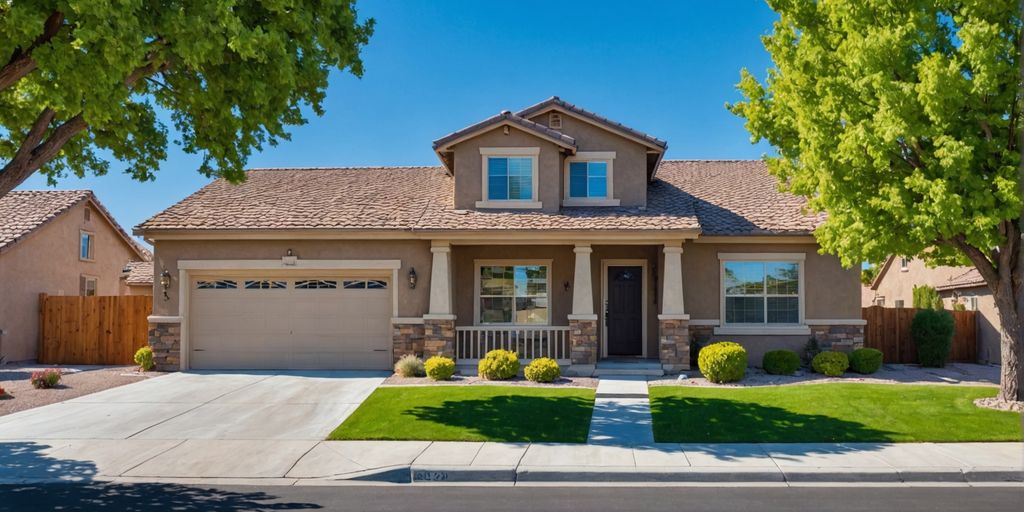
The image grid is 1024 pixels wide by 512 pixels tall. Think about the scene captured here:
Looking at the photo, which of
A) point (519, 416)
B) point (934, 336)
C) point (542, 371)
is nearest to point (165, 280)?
point (542, 371)

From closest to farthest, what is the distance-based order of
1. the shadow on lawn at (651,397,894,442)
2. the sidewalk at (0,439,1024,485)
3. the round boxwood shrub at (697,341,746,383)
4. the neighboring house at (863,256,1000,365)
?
1. the sidewalk at (0,439,1024,485)
2. the shadow on lawn at (651,397,894,442)
3. the round boxwood shrub at (697,341,746,383)
4. the neighboring house at (863,256,1000,365)

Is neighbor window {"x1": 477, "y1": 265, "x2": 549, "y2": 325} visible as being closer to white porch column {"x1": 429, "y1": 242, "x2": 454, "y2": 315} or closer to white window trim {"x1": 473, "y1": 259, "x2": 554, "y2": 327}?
white window trim {"x1": 473, "y1": 259, "x2": 554, "y2": 327}

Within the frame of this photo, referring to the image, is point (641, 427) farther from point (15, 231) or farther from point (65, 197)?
point (65, 197)

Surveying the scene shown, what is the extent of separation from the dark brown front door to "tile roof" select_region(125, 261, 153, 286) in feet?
55.1

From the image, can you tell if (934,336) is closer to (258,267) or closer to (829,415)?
(829,415)

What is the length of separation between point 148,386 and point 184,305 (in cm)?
272

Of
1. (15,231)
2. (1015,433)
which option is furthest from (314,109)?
(15,231)

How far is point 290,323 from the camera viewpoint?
17.3 meters

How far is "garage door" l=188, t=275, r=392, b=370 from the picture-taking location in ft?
56.5

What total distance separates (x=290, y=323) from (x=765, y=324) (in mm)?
11434

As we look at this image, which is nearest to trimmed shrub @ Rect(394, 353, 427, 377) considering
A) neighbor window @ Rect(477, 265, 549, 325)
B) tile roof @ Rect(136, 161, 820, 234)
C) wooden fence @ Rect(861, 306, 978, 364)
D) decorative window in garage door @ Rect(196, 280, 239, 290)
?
neighbor window @ Rect(477, 265, 549, 325)

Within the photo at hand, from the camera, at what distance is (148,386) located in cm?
1516

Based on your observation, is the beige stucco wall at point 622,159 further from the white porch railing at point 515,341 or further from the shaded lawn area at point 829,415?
the shaded lawn area at point 829,415

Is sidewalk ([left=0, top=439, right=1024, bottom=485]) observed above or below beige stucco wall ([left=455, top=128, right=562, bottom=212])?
below
